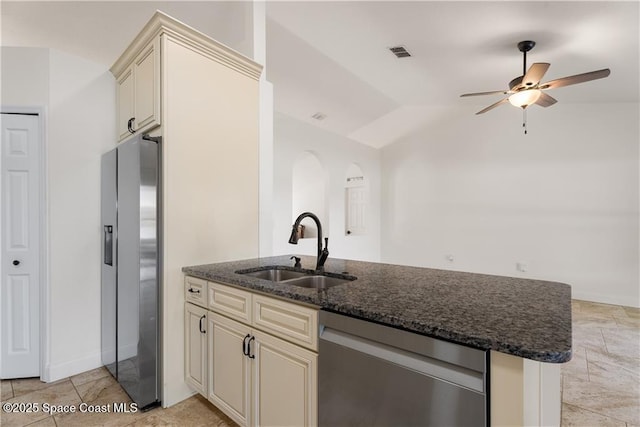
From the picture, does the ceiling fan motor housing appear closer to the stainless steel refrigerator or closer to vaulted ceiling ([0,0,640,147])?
vaulted ceiling ([0,0,640,147])

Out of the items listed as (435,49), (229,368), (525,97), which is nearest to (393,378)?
(229,368)

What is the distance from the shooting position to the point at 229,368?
178 cm

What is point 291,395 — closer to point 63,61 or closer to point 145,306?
point 145,306

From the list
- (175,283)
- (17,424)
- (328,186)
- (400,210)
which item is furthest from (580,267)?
(17,424)

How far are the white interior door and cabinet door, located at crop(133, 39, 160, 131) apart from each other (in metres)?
0.87

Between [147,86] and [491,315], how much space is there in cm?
239

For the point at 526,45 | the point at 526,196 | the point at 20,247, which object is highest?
the point at 526,45

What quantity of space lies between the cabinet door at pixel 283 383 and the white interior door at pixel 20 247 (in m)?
2.03

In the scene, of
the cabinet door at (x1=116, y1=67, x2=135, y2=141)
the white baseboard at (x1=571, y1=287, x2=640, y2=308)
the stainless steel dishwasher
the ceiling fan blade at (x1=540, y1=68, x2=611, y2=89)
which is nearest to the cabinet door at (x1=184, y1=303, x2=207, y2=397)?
the stainless steel dishwasher

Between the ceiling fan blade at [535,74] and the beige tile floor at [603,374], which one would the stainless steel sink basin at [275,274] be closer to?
the beige tile floor at [603,374]

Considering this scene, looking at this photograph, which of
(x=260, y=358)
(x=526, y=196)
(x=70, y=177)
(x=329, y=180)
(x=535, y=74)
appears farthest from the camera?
(x=329, y=180)

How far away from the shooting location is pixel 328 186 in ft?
19.4

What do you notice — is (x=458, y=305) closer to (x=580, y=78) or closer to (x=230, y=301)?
(x=230, y=301)

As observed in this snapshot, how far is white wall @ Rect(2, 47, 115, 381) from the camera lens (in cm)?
244
